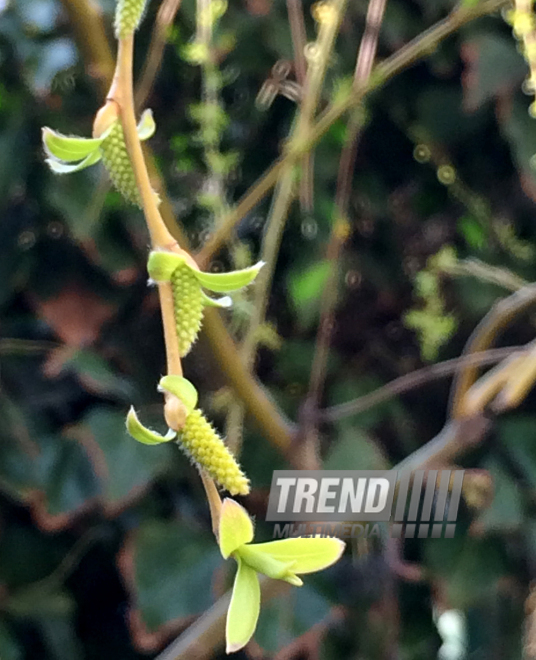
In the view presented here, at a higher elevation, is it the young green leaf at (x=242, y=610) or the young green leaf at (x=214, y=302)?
the young green leaf at (x=214, y=302)

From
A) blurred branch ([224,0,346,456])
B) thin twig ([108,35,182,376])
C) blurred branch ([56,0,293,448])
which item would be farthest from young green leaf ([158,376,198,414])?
blurred branch ([224,0,346,456])

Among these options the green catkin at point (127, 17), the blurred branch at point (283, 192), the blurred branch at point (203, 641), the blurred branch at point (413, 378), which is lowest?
the blurred branch at point (203, 641)

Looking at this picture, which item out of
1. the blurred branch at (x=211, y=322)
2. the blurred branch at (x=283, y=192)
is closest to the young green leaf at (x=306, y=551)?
the blurred branch at (x=211, y=322)

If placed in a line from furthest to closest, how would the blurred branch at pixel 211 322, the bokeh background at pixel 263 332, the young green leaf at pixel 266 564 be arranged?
1. the bokeh background at pixel 263 332
2. the blurred branch at pixel 211 322
3. the young green leaf at pixel 266 564

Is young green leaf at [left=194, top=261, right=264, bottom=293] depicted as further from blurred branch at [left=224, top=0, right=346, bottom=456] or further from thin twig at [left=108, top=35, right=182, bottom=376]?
blurred branch at [left=224, top=0, right=346, bottom=456]

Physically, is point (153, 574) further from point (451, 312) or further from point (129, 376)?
point (451, 312)

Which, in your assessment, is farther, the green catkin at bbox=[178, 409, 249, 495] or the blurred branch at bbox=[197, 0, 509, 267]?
the blurred branch at bbox=[197, 0, 509, 267]

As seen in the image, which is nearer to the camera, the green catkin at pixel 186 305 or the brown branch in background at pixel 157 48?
the green catkin at pixel 186 305

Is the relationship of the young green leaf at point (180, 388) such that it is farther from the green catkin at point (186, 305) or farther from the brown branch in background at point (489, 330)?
the brown branch in background at point (489, 330)

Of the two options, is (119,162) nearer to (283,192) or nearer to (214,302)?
(214,302)
